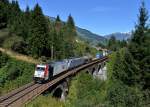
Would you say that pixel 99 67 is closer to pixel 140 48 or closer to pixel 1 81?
pixel 1 81

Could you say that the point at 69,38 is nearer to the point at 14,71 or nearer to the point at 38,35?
the point at 38,35

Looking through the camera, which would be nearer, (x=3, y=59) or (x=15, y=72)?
(x=15, y=72)

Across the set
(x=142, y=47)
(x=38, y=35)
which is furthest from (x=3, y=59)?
(x=142, y=47)

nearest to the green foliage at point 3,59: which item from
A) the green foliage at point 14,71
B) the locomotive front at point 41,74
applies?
the green foliage at point 14,71

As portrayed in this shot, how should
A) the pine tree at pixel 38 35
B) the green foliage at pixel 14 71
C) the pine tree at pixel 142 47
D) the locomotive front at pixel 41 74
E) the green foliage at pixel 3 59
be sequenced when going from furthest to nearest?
the pine tree at pixel 38 35
the green foliage at pixel 3 59
the green foliage at pixel 14 71
the locomotive front at pixel 41 74
the pine tree at pixel 142 47

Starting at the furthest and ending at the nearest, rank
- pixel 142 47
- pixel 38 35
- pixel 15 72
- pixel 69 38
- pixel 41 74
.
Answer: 1. pixel 69 38
2. pixel 38 35
3. pixel 15 72
4. pixel 41 74
5. pixel 142 47

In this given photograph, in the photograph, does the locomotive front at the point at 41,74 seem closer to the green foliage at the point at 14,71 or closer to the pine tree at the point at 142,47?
the green foliage at the point at 14,71

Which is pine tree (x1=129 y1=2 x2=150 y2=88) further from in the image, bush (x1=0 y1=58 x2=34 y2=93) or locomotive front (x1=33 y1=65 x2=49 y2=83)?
bush (x1=0 y1=58 x2=34 y2=93)

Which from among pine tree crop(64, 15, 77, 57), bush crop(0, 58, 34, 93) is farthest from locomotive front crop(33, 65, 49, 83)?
pine tree crop(64, 15, 77, 57)

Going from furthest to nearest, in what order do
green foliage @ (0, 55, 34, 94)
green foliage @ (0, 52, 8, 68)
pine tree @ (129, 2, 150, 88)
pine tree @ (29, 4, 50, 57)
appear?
pine tree @ (29, 4, 50, 57) → green foliage @ (0, 52, 8, 68) → green foliage @ (0, 55, 34, 94) → pine tree @ (129, 2, 150, 88)

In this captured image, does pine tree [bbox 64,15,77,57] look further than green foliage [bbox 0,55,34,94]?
Yes

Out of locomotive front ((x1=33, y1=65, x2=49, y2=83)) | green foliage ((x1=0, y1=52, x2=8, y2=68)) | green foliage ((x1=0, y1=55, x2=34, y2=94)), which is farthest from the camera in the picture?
green foliage ((x1=0, y1=52, x2=8, y2=68))

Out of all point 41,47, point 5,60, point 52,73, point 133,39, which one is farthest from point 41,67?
point 41,47

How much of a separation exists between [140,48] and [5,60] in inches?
1881
